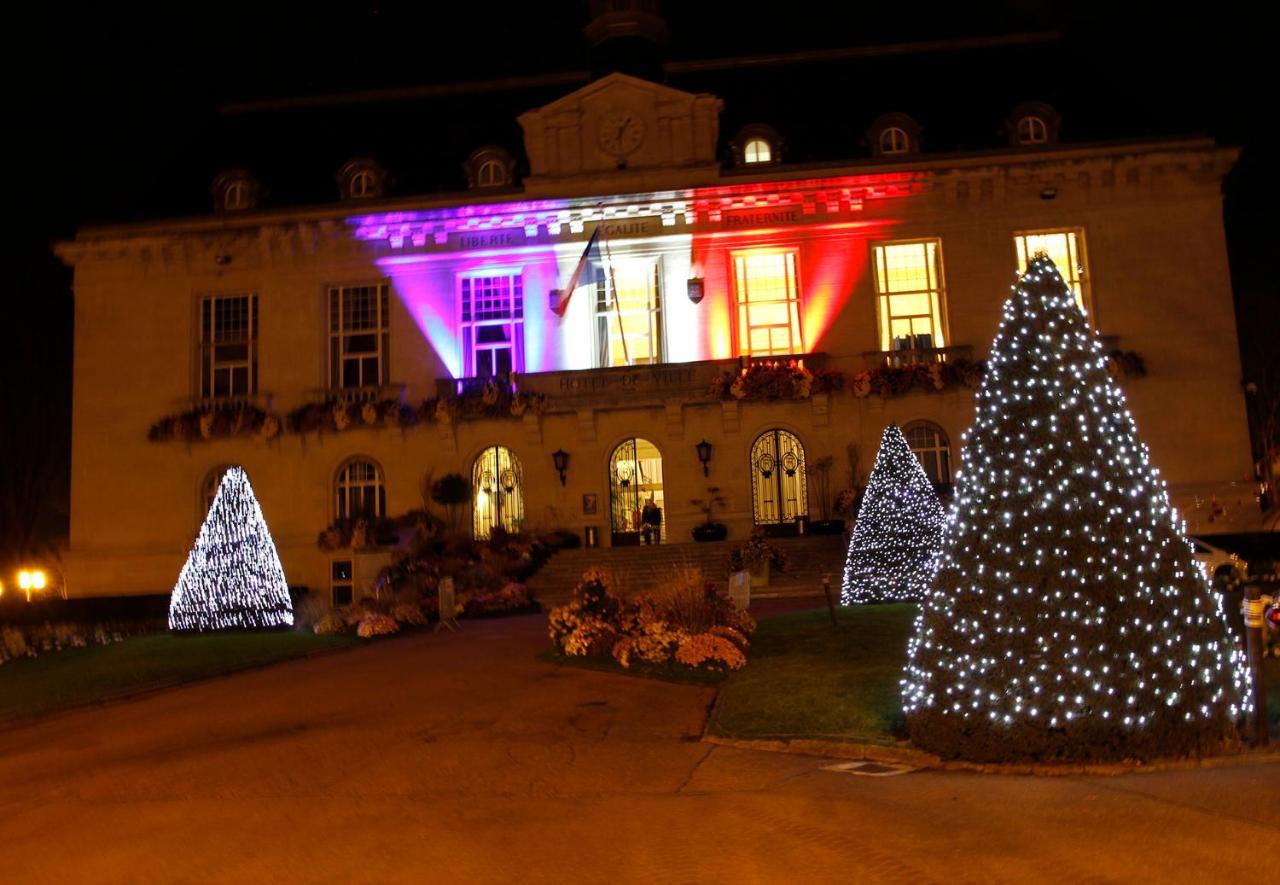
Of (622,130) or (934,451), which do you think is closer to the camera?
(934,451)

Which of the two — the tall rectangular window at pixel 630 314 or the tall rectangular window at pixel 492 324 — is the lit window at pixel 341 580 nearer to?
the tall rectangular window at pixel 492 324

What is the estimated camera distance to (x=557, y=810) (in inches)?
301

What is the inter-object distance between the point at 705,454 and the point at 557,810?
72.2ft

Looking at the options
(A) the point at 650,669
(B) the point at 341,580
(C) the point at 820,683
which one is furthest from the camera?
(B) the point at 341,580

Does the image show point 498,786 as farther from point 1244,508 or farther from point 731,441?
point 1244,508

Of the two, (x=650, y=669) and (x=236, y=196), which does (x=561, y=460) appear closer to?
(x=236, y=196)

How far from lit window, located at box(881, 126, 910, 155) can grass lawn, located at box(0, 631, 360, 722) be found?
67.6 ft

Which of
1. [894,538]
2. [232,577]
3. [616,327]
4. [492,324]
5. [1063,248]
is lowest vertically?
[232,577]

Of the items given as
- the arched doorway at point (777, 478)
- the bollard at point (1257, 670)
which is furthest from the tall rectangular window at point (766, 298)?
the bollard at point (1257, 670)

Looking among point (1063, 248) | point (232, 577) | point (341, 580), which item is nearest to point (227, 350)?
point (341, 580)

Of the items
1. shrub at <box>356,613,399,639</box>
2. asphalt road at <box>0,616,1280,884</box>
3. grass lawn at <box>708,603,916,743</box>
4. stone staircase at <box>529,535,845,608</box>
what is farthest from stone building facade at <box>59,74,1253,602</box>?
asphalt road at <box>0,616,1280,884</box>

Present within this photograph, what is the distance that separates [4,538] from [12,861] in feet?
115

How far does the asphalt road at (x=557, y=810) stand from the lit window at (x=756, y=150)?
22.2 metres

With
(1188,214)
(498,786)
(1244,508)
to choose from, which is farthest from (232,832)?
(1188,214)
